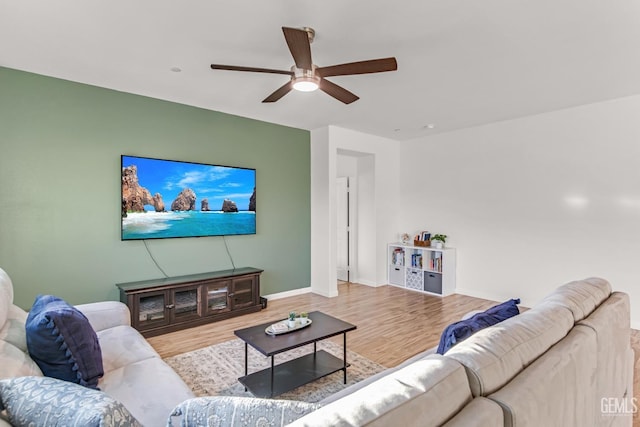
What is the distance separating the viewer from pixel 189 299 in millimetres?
3676

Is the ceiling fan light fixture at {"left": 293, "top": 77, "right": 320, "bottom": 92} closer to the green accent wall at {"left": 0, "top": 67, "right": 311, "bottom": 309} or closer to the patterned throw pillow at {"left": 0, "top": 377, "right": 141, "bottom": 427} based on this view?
the green accent wall at {"left": 0, "top": 67, "right": 311, "bottom": 309}

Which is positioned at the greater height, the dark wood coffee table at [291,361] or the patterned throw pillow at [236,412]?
the patterned throw pillow at [236,412]

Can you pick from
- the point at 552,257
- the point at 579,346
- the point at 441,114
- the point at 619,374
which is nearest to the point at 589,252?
the point at 552,257

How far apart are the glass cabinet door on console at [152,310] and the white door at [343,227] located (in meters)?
3.35

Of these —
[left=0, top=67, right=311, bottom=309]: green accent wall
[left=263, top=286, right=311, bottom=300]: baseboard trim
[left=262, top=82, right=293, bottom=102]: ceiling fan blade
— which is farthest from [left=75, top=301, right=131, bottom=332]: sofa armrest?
[left=263, top=286, right=311, bottom=300]: baseboard trim

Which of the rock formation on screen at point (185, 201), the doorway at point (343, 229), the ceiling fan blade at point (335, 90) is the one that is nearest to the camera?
the ceiling fan blade at point (335, 90)

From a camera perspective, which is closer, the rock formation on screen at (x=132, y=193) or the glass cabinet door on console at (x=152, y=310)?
the glass cabinet door on console at (x=152, y=310)

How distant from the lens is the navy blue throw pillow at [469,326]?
1.40 m

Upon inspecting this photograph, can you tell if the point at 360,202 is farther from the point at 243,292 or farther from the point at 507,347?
the point at 507,347

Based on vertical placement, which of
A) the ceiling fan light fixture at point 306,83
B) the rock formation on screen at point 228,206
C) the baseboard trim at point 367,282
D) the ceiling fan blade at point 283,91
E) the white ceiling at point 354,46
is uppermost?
the white ceiling at point 354,46

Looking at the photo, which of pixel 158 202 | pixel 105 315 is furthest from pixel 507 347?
pixel 158 202

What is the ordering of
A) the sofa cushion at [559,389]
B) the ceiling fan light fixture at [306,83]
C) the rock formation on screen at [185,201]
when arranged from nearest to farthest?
the sofa cushion at [559,389] → the ceiling fan light fixture at [306,83] → the rock formation on screen at [185,201]

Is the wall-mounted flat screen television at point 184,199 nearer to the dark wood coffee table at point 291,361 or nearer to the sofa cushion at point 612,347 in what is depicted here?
the dark wood coffee table at point 291,361

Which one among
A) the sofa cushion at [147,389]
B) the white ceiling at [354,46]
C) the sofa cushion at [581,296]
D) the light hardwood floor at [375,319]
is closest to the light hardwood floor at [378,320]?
the light hardwood floor at [375,319]
